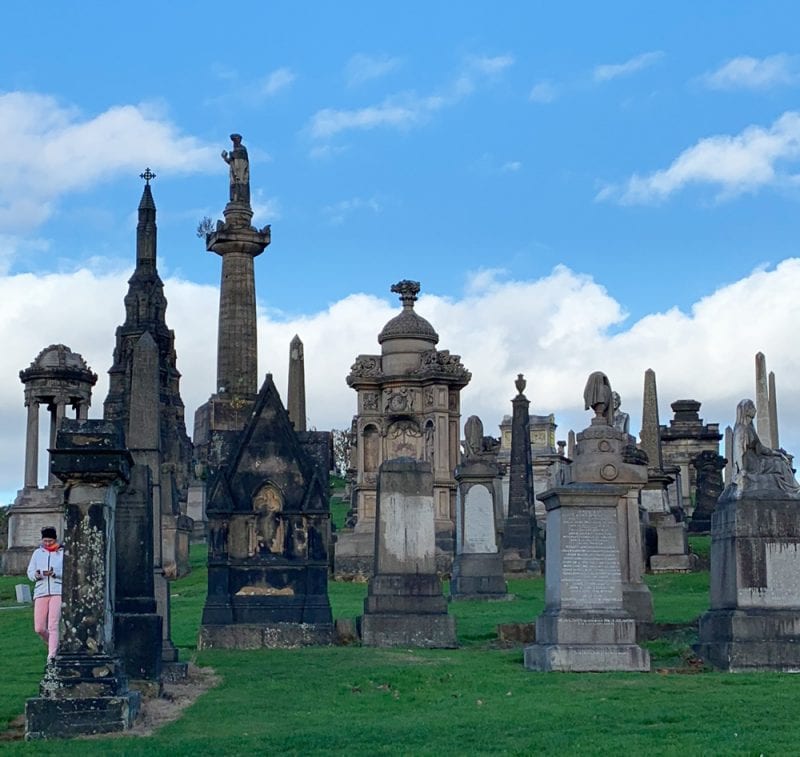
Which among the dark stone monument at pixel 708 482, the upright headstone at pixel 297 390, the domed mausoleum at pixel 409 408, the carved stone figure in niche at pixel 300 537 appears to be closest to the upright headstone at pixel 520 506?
the domed mausoleum at pixel 409 408

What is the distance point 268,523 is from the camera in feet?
60.1

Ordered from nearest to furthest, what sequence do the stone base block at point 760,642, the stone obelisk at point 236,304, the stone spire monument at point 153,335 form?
the stone base block at point 760,642 < the stone obelisk at point 236,304 < the stone spire monument at point 153,335

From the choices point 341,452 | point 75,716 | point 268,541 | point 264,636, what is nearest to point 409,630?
point 264,636

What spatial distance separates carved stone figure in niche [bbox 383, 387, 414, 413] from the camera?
1240 inches

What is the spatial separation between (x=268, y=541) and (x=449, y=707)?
748 cm

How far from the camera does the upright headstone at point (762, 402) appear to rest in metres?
25.2

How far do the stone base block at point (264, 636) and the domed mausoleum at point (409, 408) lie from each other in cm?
1269

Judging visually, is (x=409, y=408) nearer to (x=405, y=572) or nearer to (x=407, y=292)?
(x=407, y=292)

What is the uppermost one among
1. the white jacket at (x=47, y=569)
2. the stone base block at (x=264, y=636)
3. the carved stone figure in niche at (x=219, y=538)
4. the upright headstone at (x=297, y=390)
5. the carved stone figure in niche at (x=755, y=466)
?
the upright headstone at (x=297, y=390)

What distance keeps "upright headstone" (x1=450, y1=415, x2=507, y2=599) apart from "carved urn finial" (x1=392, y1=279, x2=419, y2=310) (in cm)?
839

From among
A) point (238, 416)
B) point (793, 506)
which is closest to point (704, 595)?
point (793, 506)

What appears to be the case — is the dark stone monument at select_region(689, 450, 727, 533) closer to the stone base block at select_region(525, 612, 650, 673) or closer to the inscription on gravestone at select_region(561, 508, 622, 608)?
the inscription on gravestone at select_region(561, 508, 622, 608)

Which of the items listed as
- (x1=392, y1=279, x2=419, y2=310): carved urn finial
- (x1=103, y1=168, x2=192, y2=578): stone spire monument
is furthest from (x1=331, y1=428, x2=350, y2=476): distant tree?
(x1=392, y1=279, x2=419, y2=310): carved urn finial

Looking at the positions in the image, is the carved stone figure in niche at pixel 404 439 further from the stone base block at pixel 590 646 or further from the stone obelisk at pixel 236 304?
the stone base block at pixel 590 646
